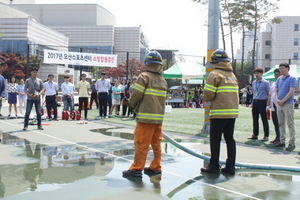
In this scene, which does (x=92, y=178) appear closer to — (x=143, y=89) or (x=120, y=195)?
(x=120, y=195)

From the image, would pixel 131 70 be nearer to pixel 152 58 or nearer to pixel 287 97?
pixel 287 97

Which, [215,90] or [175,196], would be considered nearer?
[175,196]

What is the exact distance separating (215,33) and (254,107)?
2.76m

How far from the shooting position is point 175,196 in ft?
13.8

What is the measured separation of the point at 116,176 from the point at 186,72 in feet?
59.6

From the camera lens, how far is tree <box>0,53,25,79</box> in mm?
41594

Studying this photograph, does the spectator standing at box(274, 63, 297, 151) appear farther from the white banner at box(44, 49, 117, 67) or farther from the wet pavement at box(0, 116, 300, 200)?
the white banner at box(44, 49, 117, 67)

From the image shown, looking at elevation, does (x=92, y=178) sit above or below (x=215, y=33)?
below

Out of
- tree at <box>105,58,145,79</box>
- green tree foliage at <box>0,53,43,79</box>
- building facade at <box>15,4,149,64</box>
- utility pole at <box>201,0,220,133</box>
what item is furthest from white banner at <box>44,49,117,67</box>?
building facade at <box>15,4,149,64</box>

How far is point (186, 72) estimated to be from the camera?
22.7 m

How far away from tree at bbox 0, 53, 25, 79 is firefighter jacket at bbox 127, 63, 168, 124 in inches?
1562

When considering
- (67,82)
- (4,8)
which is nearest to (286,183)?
(67,82)

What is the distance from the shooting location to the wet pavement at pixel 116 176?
4.26 metres

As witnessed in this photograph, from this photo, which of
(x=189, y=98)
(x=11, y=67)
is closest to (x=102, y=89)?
(x=189, y=98)
